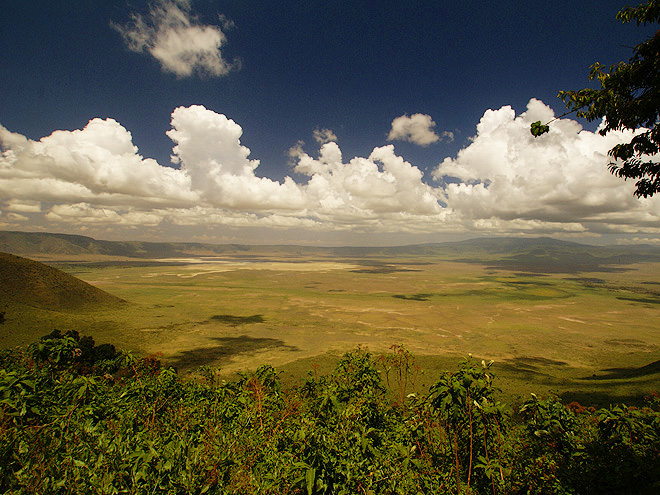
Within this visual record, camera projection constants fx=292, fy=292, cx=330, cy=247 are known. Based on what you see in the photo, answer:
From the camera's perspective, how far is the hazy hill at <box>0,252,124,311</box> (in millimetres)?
84412

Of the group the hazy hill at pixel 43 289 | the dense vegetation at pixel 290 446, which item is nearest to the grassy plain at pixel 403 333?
the hazy hill at pixel 43 289

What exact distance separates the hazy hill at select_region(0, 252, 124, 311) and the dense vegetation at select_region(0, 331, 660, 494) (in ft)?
329

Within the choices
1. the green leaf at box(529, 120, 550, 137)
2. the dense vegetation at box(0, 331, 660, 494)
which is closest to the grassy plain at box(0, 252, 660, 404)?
the dense vegetation at box(0, 331, 660, 494)

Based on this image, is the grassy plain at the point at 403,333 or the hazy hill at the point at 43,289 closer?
the grassy plain at the point at 403,333

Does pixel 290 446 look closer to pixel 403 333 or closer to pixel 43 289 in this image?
pixel 403 333

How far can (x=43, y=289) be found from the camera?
300ft

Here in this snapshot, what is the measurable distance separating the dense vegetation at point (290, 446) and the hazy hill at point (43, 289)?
10025 centimetres

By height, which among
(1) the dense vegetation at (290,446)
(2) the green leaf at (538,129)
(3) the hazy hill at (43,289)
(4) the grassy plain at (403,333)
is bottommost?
(4) the grassy plain at (403,333)

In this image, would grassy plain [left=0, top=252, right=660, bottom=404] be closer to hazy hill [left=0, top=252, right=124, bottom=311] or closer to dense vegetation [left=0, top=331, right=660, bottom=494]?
hazy hill [left=0, top=252, right=124, bottom=311]

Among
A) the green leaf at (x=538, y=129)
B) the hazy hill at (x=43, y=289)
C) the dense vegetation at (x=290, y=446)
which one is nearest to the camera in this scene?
the dense vegetation at (x=290, y=446)

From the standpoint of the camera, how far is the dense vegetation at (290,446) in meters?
5.96

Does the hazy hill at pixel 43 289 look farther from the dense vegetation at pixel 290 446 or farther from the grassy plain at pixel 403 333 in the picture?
the dense vegetation at pixel 290 446

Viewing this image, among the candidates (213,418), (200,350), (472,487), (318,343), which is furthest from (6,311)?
(472,487)

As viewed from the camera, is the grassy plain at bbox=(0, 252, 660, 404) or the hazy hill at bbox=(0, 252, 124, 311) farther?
the hazy hill at bbox=(0, 252, 124, 311)
